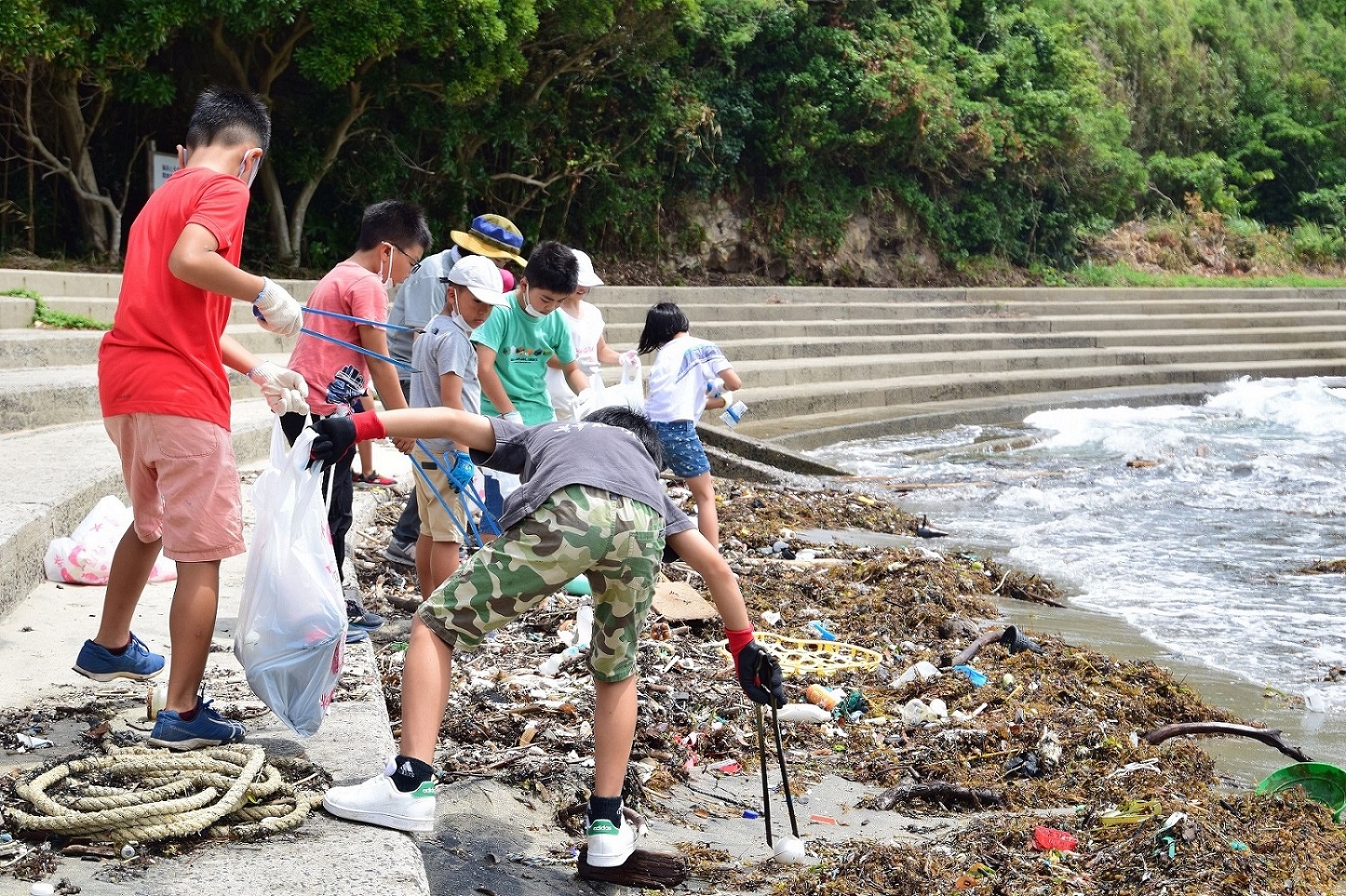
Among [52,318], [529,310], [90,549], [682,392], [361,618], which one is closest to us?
[90,549]

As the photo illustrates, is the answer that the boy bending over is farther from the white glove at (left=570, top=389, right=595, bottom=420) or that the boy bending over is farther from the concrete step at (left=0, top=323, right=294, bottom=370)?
the concrete step at (left=0, top=323, right=294, bottom=370)

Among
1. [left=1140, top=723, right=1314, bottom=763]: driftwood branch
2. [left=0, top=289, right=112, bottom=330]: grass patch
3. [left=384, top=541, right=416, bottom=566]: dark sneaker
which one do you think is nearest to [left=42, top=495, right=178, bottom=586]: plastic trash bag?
[left=384, top=541, right=416, bottom=566]: dark sneaker

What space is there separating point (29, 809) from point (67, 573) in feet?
7.51

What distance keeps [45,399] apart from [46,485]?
1.89 meters

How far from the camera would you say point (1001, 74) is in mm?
23625

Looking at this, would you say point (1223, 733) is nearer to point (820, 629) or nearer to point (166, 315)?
point (820, 629)

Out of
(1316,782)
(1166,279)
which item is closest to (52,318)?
(1316,782)

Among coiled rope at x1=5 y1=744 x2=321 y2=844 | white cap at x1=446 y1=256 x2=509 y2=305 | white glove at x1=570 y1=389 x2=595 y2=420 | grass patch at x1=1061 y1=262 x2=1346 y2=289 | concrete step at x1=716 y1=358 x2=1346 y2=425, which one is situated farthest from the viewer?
grass patch at x1=1061 y1=262 x2=1346 y2=289

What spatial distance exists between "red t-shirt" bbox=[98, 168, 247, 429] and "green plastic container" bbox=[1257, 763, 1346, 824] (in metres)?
3.65

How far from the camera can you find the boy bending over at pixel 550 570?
3111mm

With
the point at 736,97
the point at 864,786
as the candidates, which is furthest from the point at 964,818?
the point at 736,97

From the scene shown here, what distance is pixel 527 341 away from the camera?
5629mm

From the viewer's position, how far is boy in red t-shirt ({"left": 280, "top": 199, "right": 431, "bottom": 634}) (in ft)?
16.4

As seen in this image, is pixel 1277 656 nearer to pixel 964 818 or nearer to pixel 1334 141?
pixel 964 818
